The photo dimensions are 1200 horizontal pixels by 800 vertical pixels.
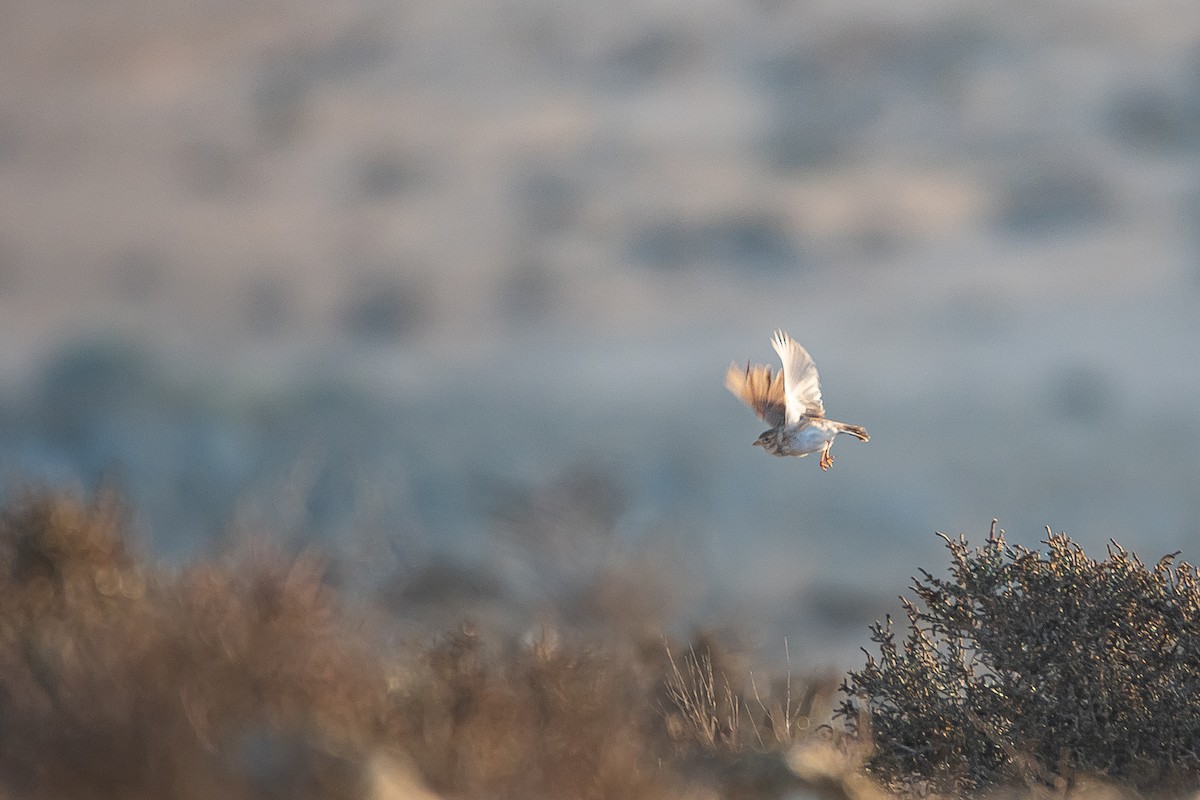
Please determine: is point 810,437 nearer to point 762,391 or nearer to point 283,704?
point 762,391

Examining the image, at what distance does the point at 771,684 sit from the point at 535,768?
9.23 m

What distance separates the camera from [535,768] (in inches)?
234

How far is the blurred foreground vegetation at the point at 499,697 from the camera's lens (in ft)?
17.6

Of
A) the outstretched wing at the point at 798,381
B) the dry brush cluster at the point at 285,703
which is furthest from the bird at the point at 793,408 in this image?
the dry brush cluster at the point at 285,703

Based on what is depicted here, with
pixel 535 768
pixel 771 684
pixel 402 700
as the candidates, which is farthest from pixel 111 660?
pixel 771 684

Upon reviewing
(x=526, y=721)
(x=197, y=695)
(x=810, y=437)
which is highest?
(x=810, y=437)

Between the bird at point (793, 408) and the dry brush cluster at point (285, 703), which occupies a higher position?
the bird at point (793, 408)

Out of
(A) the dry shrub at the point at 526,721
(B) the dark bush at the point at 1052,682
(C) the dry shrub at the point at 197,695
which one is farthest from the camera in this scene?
(B) the dark bush at the point at 1052,682

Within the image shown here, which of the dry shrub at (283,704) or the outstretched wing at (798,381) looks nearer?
the dry shrub at (283,704)

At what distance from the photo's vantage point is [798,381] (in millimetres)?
9648

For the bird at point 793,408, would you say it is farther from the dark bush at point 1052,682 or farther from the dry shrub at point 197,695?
the dry shrub at point 197,695

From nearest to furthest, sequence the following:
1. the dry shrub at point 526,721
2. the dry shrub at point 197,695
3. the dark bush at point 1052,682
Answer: the dry shrub at point 197,695, the dry shrub at point 526,721, the dark bush at point 1052,682

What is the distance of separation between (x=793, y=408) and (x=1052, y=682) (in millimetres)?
2723

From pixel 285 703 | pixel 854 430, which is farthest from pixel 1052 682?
pixel 285 703
